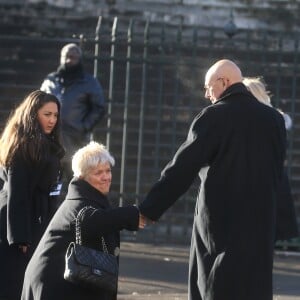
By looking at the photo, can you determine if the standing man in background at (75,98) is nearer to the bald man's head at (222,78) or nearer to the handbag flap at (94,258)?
the bald man's head at (222,78)

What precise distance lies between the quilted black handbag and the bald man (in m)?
0.39

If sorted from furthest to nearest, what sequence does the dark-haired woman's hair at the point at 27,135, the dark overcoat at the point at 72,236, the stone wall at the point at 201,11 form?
the stone wall at the point at 201,11 → the dark-haired woman's hair at the point at 27,135 → the dark overcoat at the point at 72,236

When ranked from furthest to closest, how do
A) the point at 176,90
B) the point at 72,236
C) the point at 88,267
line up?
the point at 176,90
the point at 72,236
the point at 88,267

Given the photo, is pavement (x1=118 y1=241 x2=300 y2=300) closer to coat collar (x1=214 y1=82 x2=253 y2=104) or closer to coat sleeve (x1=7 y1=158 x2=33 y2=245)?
coat sleeve (x1=7 y1=158 x2=33 y2=245)

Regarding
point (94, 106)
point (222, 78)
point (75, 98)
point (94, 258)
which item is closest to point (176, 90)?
point (94, 106)

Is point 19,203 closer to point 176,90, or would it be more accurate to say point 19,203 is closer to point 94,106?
point 94,106

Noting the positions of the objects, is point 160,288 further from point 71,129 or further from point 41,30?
point 41,30

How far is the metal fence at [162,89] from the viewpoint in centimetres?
1107

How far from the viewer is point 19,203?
21.1 ft

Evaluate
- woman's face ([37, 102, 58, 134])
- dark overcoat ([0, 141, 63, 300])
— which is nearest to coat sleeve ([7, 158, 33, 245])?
dark overcoat ([0, 141, 63, 300])

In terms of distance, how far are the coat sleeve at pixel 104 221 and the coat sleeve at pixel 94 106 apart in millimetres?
4796

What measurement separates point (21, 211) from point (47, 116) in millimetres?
629

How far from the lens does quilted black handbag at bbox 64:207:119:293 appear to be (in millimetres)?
5293

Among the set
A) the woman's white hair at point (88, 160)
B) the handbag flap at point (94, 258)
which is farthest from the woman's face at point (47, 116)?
the handbag flap at point (94, 258)
